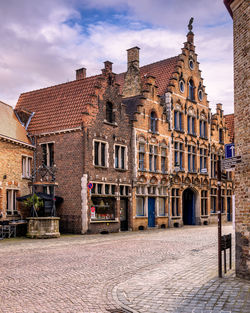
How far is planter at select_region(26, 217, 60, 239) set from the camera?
21.3 m

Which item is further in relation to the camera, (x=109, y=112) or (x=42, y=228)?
(x=109, y=112)

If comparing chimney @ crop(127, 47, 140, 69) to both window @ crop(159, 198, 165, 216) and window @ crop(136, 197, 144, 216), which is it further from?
window @ crop(136, 197, 144, 216)

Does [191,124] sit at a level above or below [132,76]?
below

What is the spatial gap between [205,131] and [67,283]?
99.5 feet

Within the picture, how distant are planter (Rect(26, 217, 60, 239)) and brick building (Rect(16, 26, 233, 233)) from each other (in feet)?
9.51

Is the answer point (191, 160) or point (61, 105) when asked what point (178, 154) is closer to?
point (191, 160)

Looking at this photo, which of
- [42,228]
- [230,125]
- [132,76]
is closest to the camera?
[42,228]

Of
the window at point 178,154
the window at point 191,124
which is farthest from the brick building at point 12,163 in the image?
the window at point 191,124

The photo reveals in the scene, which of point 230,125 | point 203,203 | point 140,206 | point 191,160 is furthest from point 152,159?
point 230,125

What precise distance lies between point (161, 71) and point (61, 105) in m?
11.4

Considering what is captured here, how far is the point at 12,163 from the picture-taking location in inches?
935

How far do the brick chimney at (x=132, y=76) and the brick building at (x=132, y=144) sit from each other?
80 millimetres

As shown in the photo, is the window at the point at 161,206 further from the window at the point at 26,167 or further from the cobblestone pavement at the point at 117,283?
the cobblestone pavement at the point at 117,283

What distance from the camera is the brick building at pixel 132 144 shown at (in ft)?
81.9
